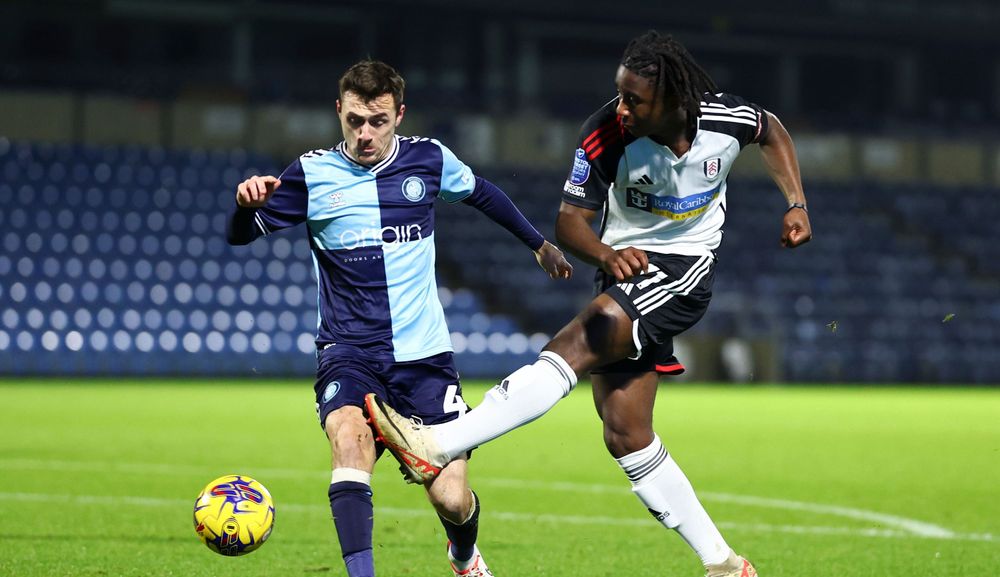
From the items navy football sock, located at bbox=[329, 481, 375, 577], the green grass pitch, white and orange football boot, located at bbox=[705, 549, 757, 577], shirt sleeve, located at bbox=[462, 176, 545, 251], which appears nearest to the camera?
navy football sock, located at bbox=[329, 481, 375, 577]

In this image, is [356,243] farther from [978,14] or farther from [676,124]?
[978,14]

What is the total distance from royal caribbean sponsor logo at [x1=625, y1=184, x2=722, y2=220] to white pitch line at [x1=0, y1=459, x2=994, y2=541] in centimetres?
284

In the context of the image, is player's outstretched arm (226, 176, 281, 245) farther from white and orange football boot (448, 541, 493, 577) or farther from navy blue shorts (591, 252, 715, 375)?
white and orange football boot (448, 541, 493, 577)

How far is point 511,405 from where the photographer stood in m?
4.90

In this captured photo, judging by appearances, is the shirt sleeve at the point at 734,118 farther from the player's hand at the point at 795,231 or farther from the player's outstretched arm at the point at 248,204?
the player's outstretched arm at the point at 248,204

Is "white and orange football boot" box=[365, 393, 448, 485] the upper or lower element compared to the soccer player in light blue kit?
lower

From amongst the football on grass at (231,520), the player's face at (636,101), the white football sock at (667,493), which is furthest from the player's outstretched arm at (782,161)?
the football on grass at (231,520)

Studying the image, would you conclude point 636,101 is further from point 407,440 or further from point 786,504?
point 786,504

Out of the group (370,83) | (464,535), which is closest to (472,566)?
(464,535)

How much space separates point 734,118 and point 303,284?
19.6 metres

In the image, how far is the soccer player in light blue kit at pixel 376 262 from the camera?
503cm

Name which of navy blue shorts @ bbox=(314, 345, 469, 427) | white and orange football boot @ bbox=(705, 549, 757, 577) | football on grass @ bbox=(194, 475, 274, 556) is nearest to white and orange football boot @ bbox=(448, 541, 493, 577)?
navy blue shorts @ bbox=(314, 345, 469, 427)

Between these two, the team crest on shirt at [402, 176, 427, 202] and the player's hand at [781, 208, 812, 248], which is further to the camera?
the team crest on shirt at [402, 176, 427, 202]

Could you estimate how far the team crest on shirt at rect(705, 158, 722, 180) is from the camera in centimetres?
518
